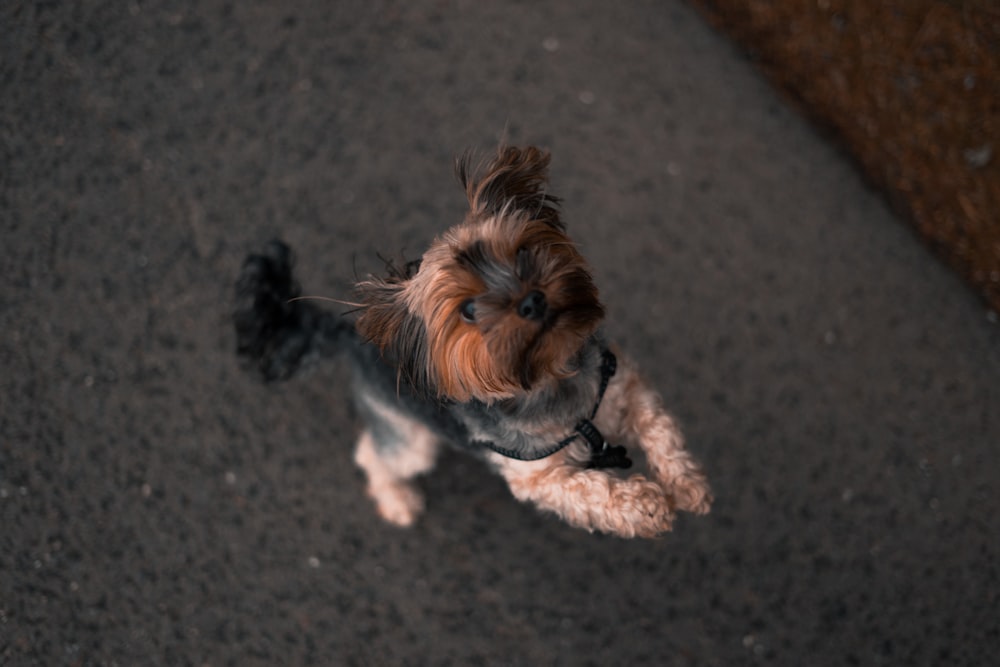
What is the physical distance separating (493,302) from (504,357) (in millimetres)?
170

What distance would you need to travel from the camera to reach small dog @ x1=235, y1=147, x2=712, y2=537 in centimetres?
213

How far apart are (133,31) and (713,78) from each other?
3385 mm

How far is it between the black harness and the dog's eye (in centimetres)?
63

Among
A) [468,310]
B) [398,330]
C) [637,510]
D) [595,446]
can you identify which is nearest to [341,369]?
[398,330]

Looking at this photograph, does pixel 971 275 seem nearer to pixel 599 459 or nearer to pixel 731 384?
pixel 731 384

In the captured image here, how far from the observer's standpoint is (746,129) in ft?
13.2

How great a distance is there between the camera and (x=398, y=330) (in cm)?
232

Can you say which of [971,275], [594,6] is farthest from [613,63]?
[971,275]

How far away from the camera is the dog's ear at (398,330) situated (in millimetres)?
2285

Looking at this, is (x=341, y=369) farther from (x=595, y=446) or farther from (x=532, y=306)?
(x=532, y=306)

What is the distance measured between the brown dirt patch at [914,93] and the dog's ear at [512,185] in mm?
2376

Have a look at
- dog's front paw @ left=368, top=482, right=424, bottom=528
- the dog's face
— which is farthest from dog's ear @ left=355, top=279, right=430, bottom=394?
dog's front paw @ left=368, top=482, right=424, bottom=528

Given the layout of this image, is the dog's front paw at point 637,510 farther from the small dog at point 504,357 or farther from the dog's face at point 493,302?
the dog's face at point 493,302

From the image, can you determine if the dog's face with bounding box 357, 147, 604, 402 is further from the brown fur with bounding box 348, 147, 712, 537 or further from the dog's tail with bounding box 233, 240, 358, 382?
the dog's tail with bounding box 233, 240, 358, 382
